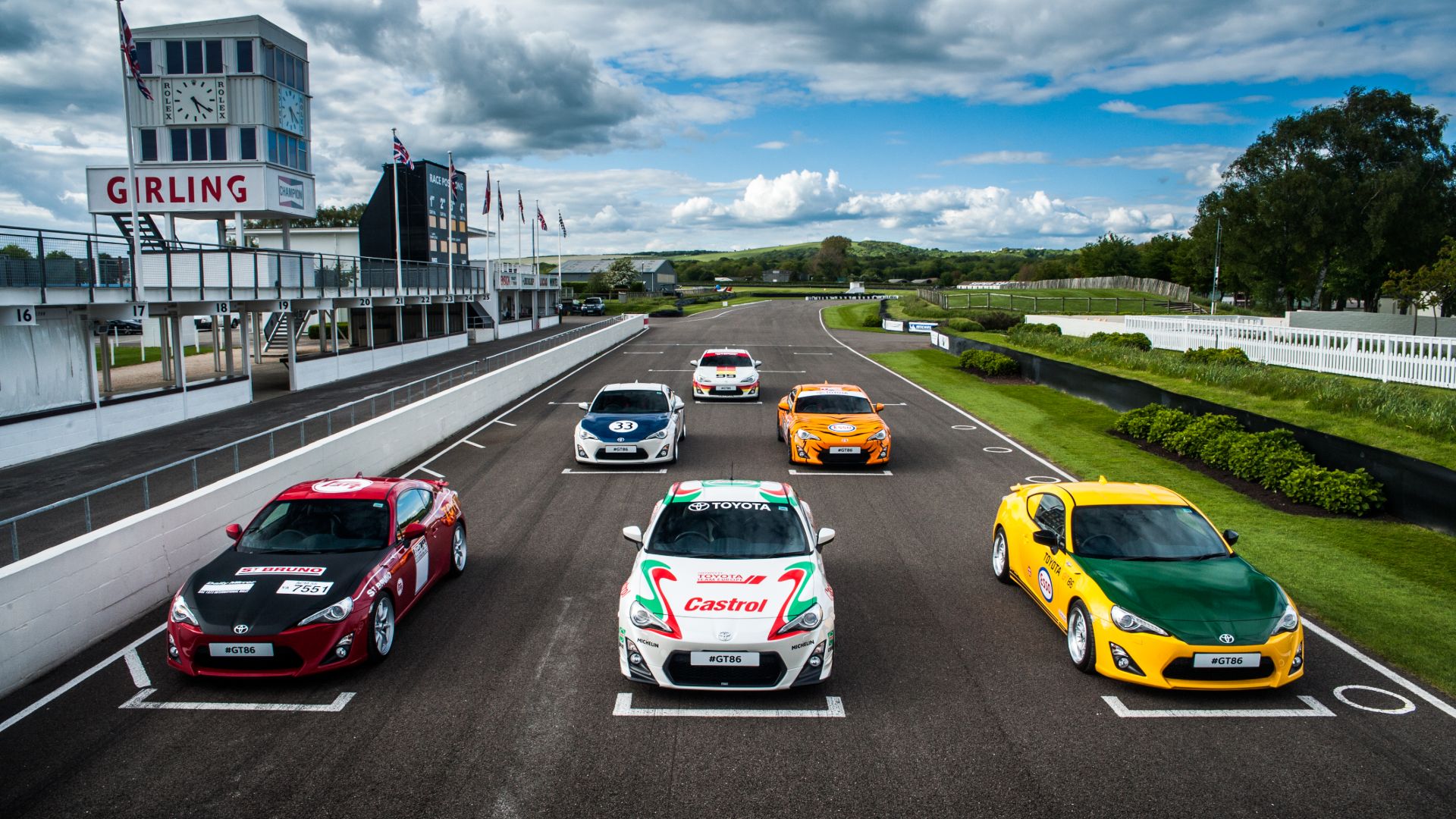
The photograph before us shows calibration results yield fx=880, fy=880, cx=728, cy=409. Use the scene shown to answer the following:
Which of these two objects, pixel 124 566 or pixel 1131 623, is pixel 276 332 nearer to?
pixel 124 566

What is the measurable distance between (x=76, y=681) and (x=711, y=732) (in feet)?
18.2

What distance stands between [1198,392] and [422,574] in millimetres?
22694

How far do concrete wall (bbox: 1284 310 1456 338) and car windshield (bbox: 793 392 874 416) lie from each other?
32.7 meters

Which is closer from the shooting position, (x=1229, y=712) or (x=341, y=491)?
(x=1229, y=712)

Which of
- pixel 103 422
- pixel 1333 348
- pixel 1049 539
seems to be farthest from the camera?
pixel 1333 348

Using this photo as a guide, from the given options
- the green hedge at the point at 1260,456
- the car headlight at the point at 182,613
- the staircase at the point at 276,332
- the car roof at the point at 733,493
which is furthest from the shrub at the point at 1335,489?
the staircase at the point at 276,332

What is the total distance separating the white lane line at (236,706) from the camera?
6945mm

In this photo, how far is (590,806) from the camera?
18.2 feet

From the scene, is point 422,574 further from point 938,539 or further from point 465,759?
point 938,539

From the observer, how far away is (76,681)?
24.8ft

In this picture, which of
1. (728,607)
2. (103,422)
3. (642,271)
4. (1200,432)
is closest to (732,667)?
(728,607)

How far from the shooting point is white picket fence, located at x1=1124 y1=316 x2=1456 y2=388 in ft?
77.2

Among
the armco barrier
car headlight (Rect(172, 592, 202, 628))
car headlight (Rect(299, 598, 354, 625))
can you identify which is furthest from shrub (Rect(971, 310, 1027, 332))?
car headlight (Rect(172, 592, 202, 628))

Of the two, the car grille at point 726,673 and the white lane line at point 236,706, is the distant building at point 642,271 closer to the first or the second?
the white lane line at point 236,706
